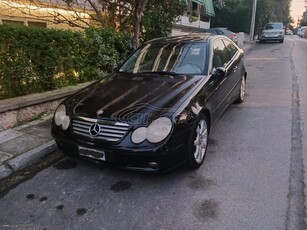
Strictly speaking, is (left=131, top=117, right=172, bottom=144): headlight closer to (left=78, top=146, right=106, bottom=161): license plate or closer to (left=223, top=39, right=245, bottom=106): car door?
(left=78, top=146, right=106, bottom=161): license plate

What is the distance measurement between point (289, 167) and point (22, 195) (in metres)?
2.96

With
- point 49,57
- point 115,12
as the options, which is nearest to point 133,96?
point 49,57

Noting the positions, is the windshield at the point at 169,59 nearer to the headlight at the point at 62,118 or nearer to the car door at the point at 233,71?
the car door at the point at 233,71

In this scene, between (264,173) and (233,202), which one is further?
(264,173)

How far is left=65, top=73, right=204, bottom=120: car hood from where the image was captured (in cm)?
321

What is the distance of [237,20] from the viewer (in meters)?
30.2

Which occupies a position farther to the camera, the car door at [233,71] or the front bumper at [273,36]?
the front bumper at [273,36]

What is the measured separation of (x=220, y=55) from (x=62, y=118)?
2.64m

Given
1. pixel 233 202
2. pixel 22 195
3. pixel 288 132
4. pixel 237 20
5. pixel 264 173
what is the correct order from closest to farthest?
pixel 233 202 < pixel 22 195 < pixel 264 173 < pixel 288 132 < pixel 237 20

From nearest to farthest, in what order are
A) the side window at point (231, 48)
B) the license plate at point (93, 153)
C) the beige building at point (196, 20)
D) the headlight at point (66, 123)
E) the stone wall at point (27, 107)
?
the license plate at point (93, 153)
the headlight at point (66, 123)
the stone wall at point (27, 107)
the side window at point (231, 48)
the beige building at point (196, 20)

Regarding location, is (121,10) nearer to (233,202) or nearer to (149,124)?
(149,124)

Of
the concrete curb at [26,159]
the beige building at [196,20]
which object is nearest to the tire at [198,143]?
the concrete curb at [26,159]

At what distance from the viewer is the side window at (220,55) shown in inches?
176

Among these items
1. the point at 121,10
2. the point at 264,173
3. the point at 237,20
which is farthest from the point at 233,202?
the point at 237,20
